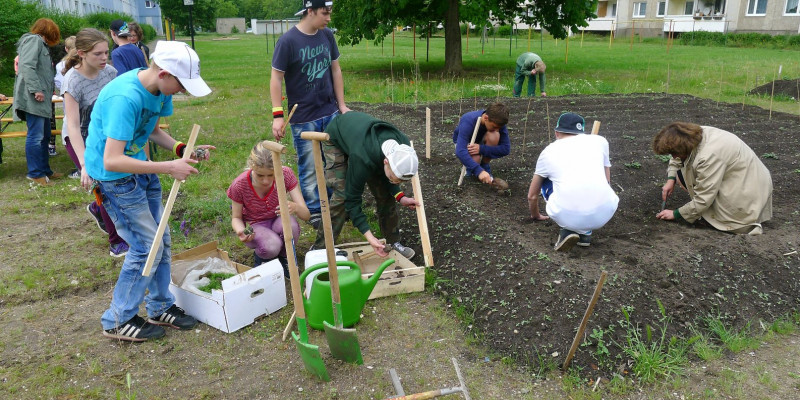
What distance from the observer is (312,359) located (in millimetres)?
2752

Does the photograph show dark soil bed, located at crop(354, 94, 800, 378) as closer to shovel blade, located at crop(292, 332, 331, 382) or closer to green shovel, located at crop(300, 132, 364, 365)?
green shovel, located at crop(300, 132, 364, 365)

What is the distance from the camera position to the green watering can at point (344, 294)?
312 cm

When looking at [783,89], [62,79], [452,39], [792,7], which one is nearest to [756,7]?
[792,7]

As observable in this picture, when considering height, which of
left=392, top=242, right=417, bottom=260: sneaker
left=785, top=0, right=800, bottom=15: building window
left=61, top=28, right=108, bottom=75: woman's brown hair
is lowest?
left=392, top=242, right=417, bottom=260: sneaker

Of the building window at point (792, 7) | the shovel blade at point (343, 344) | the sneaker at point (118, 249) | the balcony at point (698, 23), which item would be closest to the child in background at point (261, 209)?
the shovel blade at point (343, 344)

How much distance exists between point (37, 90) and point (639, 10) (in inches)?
1676

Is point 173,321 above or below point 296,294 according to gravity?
below

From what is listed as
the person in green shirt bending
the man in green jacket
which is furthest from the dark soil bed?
the person in green shirt bending

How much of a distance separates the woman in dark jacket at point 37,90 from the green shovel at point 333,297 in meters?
4.81

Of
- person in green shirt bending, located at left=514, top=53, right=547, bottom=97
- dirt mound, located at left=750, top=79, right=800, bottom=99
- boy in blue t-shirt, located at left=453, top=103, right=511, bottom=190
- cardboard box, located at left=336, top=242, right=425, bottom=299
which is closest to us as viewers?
cardboard box, located at left=336, top=242, right=425, bottom=299

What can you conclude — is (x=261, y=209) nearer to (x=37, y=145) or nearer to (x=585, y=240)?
(x=585, y=240)

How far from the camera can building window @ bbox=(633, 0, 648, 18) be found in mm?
39688

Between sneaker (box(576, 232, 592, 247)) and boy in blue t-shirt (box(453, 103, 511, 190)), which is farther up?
boy in blue t-shirt (box(453, 103, 511, 190))

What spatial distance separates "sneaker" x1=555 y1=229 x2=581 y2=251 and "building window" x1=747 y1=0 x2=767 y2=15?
36.0 m
